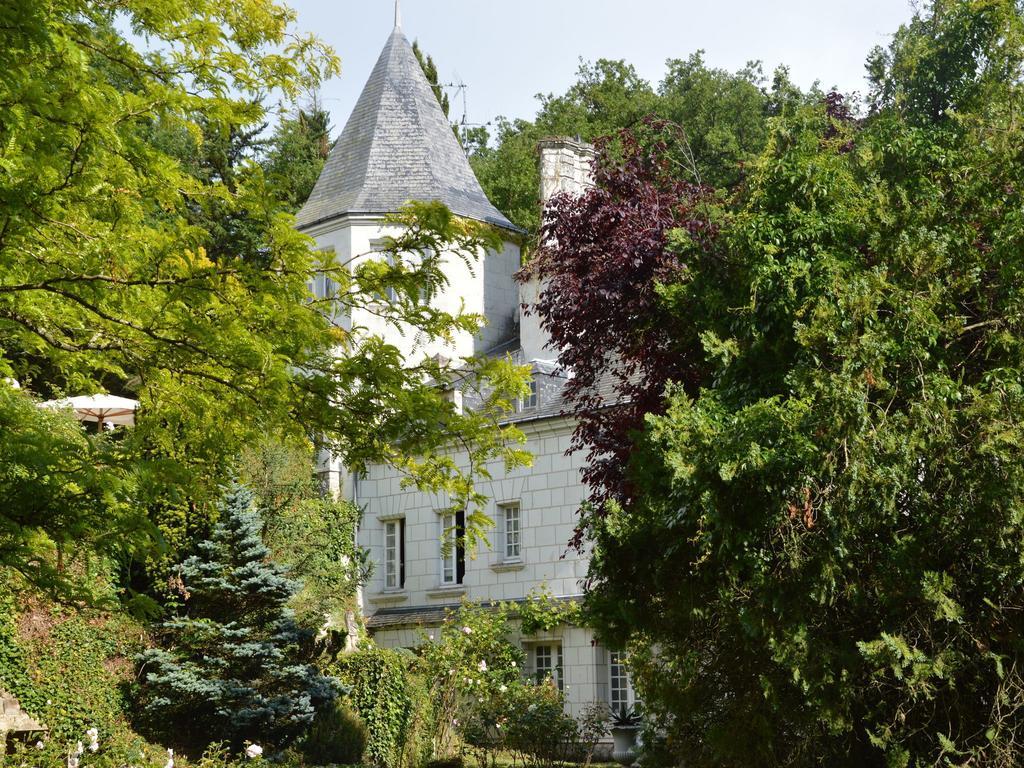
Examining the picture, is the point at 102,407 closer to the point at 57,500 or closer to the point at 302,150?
the point at 57,500

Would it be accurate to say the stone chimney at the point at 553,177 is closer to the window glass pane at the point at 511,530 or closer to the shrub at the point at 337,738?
the window glass pane at the point at 511,530

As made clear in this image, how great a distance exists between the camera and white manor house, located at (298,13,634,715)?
77.2 ft

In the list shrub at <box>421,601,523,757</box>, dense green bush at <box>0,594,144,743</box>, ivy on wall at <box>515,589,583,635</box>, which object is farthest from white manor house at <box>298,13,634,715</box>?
dense green bush at <box>0,594,144,743</box>

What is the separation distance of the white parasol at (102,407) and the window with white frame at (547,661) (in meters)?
8.93

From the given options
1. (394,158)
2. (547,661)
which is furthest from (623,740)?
(394,158)

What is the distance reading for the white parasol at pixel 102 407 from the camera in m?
20.7

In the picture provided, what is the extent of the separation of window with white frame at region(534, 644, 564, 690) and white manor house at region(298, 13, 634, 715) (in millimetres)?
36

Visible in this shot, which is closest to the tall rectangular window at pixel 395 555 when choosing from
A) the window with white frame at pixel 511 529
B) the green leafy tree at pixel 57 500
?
the window with white frame at pixel 511 529

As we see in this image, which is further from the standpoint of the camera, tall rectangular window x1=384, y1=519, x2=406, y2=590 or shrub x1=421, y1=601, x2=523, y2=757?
tall rectangular window x1=384, y1=519, x2=406, y2=590

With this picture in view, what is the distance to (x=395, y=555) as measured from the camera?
88.8ft

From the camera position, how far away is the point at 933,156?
10695 millimetres

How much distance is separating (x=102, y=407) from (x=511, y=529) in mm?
8352

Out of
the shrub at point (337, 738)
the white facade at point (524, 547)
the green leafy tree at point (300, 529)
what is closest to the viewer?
the shrub at point (337, 738)

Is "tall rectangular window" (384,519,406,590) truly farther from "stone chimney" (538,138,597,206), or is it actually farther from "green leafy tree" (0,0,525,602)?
A: "green leafy tree" (0,0,525,602)
